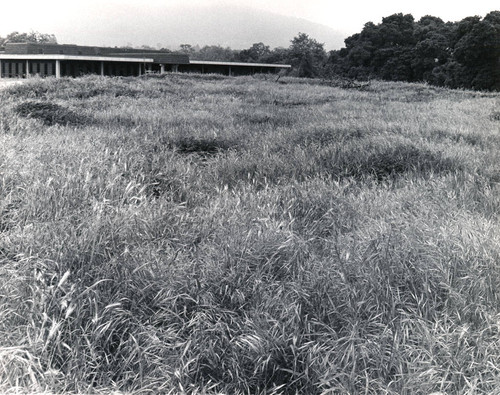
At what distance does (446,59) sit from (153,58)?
32.1 metres

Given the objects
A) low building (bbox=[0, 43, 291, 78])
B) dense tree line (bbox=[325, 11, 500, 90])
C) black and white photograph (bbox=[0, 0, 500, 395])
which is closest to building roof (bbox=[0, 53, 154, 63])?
low building (bbox=[0, 43, 291, 78])

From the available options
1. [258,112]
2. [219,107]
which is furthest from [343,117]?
[219,107]

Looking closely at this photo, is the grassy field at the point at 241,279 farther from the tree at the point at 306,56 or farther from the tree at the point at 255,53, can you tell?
the tree at the point at 255,53

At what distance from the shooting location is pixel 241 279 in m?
3.55

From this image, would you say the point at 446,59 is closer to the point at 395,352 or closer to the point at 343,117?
the point at 343,117

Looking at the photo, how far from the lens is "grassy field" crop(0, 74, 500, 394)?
109 inches

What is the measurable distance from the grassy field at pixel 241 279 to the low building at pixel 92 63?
31664 millimetres

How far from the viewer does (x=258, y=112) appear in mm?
13477

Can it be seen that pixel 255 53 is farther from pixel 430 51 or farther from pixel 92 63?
pixel 430 51


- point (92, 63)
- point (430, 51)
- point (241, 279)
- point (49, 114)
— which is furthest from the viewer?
point (92, 63)

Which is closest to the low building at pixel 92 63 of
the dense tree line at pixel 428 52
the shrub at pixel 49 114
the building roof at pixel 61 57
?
the building roof at pixel 61 57

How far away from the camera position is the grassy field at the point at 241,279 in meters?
2.78

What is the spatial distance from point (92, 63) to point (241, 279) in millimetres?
45714

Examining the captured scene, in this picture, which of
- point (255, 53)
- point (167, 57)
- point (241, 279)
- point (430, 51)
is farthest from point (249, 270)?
point (255, 53)
